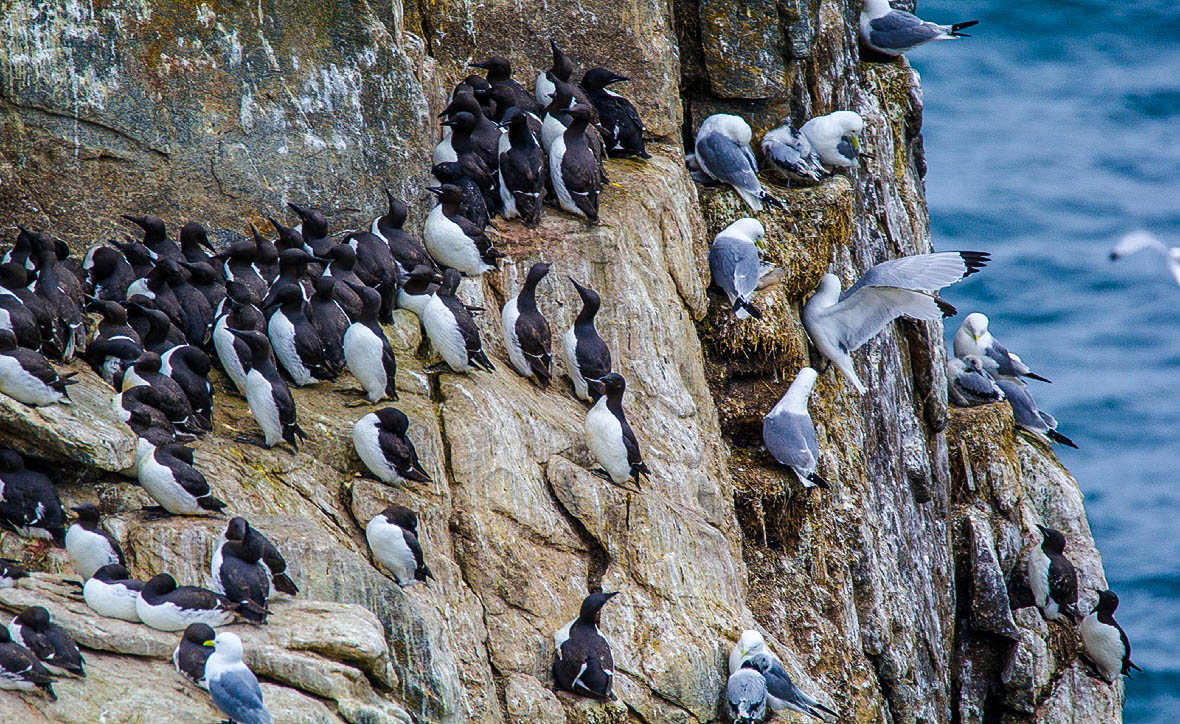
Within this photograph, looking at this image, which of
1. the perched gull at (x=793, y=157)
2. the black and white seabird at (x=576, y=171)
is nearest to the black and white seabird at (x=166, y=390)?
the black and white seabird at (x=576, y=171)

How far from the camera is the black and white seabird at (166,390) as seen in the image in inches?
305

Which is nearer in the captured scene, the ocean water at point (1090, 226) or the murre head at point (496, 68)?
the murre head at point (496, 68)

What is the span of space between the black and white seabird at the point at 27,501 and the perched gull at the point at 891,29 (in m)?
10.2

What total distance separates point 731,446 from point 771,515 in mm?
669

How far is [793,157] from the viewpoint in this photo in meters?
12.4

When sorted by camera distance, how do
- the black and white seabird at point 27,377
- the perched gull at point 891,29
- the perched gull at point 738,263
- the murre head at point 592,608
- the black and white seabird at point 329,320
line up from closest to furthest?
the black and white seabird at point 27,377 → the murre head at point 592,608 → the black and white seabird at point 329,320 → the perched gull at point 738,263 → the perched gull at point 891,29

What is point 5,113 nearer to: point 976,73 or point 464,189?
point 464,189

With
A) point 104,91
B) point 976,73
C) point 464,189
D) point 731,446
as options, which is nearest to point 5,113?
point 104,91

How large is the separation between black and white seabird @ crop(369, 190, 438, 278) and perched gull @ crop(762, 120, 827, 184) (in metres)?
3.91

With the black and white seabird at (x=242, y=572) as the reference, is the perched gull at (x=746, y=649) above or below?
below

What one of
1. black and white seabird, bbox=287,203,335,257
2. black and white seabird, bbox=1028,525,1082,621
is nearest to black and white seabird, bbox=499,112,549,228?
black and white seabird, bbox=287,203,335,257

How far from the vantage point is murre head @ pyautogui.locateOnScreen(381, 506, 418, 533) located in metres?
7.57

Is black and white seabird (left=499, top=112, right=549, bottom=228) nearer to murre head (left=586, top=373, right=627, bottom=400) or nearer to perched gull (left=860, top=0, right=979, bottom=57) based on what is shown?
murre head (left=586, top=373, right=627, bottom=400)

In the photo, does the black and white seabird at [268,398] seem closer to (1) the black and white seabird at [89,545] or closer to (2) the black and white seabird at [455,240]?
(1) the black and white seabird at [89,545]
